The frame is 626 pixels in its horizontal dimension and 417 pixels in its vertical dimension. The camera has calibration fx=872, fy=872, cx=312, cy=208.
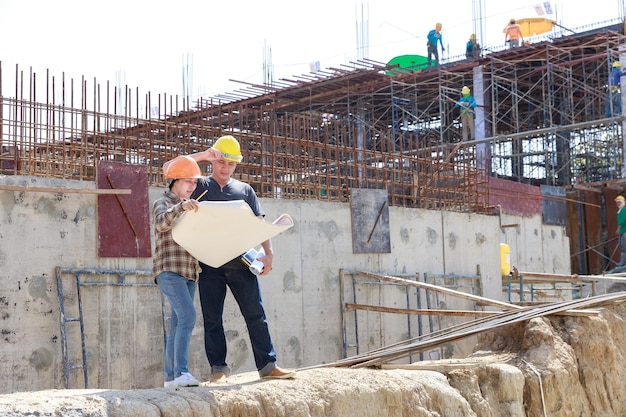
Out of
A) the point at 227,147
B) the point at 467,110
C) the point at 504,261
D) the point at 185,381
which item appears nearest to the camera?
the point at 185,381

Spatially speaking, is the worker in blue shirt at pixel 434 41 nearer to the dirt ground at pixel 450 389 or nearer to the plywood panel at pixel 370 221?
the plywood panel at pixel 370 221

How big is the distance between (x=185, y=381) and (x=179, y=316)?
48 centimetres

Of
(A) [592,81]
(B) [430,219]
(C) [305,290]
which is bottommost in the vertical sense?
(C) [305,290]

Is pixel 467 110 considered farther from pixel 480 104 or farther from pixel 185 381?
pixel 185 381

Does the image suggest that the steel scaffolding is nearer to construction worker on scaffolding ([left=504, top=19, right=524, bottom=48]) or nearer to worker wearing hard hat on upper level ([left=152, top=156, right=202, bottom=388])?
construction worker on scaffolding ([left=504, top=19, right=524, bottom=48])

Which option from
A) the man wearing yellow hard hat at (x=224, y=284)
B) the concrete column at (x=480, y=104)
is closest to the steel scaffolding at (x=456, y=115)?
the concrete column at (x=480, y=104)

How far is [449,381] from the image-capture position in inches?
274

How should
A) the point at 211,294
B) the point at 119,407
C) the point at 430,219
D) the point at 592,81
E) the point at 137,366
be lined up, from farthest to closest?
1. the point at 592,81
2. the point at 430,219
3. the point at 137,366
4. the point at 211,294
5. the point at 119,407

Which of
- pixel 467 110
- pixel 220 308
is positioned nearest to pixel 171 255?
pixel 220 308

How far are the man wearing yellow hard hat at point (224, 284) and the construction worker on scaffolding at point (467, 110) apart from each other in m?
18.6

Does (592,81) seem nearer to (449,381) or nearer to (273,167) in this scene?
(273,167)

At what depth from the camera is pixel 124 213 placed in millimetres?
8727

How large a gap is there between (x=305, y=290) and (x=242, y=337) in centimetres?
114

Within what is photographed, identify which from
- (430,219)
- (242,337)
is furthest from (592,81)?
(242,337)
